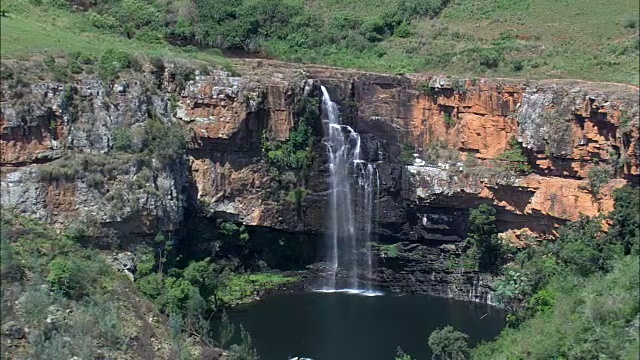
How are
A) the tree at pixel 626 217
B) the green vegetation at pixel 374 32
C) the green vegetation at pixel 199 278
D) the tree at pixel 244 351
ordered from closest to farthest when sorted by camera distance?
the tree at pixel 244 351 < the tree at pixel 626 217 < the green vegetation at pixel 199 278 < the green vegetation at pixel 374 32

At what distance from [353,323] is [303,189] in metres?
7.27

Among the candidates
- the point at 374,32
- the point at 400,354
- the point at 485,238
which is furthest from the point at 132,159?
the point at 374,32

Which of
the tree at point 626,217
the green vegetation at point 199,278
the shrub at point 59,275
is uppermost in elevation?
the tree at point 626,217

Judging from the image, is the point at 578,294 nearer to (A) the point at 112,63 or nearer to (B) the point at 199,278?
(B) the point at 199,278

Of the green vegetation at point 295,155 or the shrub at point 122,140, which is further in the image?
the green vegetation at point 295,155

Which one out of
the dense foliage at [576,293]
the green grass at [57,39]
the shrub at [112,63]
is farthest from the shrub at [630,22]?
the shrub at [112,63]

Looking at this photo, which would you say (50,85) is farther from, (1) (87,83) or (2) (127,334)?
(2) (127,334)

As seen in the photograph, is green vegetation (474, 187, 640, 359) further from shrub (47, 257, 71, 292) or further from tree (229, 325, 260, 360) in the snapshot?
shrub (47, 257, 71, 292)

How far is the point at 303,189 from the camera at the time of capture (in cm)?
4328

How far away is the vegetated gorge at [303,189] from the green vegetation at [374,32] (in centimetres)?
18

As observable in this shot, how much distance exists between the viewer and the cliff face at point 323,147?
36875 mm

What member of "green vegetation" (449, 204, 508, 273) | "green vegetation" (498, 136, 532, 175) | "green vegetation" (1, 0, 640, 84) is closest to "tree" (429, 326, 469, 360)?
"green vegetation" (449, 204, 508, 273)

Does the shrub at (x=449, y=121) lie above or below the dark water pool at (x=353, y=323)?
above

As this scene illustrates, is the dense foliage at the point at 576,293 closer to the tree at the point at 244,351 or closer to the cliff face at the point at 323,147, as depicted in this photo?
the cliff face at the point at 323,147
